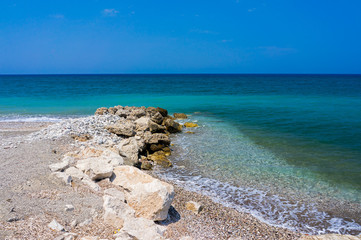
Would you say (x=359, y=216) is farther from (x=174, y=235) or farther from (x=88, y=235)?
(x=88, y=235)

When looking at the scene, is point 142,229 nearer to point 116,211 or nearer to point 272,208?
point 116,211

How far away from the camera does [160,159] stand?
12.1 meters

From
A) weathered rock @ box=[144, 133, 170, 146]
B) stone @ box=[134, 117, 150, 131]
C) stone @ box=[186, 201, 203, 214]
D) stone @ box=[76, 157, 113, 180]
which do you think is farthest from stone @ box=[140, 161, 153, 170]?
stone @ box=[134, 117, 150, 131]

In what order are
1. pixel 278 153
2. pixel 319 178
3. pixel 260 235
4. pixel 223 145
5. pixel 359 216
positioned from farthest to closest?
pixel 223 145 < pixel 278 153 < pixel 319 178 < pixel 359 216 < pixel 260 235

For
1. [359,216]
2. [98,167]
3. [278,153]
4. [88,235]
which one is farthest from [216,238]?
[278,153]

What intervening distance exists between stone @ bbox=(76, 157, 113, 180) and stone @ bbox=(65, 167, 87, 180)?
0.62ft

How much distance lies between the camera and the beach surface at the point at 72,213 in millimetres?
5316

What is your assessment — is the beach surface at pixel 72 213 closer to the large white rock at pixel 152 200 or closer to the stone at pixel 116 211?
the stone at pixel 116 211

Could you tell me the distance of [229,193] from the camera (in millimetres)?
8938

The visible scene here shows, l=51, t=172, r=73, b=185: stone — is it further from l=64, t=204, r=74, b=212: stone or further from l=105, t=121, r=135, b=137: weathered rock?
l=105, t=121, r=135, b=137: weathered rock

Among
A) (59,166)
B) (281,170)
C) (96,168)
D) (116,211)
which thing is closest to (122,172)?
(96,168)

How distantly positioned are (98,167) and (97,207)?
2049 mm

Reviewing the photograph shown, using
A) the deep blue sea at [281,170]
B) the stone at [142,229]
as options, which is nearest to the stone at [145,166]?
the deep blue sea at [281,170]

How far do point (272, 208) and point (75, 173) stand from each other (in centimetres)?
585
